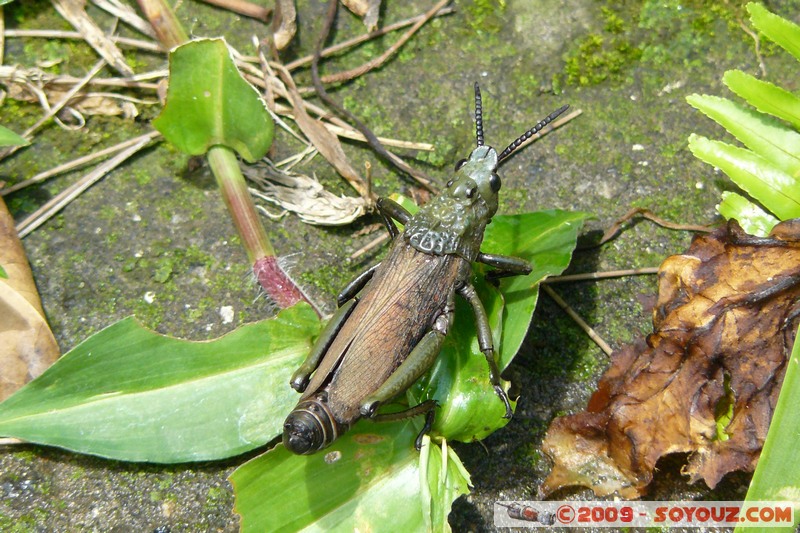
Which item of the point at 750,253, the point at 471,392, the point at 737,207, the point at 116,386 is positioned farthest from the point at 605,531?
the point at 116,386

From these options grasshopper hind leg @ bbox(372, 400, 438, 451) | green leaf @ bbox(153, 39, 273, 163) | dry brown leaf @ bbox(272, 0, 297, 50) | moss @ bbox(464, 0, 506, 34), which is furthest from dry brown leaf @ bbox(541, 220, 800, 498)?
dry brown leaf @ bbox(272, 0, 297, 50)

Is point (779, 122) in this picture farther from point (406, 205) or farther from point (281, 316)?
point (281, 316)

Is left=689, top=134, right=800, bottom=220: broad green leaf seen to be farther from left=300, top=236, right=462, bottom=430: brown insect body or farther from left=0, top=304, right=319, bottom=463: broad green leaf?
left=0, top=304, right=319, bottom=463: broad green leaf

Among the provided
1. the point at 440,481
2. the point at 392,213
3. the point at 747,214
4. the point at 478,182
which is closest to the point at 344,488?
the point at 440,481

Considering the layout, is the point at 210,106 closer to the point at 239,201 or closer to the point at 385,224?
the point at 239,201

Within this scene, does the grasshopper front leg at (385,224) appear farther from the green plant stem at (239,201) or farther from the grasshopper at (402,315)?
the green plant stem at (239,201)
